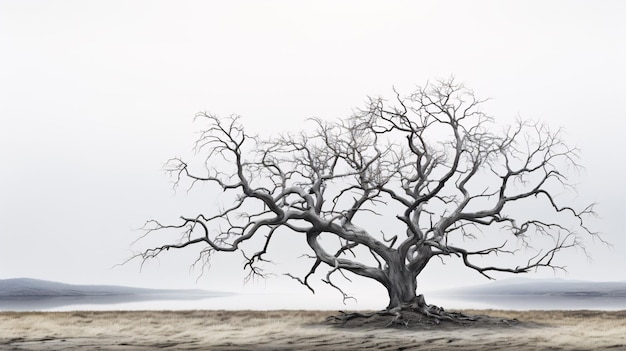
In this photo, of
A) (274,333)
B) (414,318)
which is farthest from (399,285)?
(274,333)

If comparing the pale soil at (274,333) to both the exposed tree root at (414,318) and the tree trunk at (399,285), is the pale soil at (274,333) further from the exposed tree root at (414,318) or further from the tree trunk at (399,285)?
the tree trunk at (399,285)

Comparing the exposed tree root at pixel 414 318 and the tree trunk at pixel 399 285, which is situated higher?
the tree trunk at pixel 399 285

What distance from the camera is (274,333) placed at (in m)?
22.7

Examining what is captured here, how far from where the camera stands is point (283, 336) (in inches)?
860

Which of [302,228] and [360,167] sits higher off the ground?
[360,167]

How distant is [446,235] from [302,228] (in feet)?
16.1

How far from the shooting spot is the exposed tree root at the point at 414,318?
2486 cm

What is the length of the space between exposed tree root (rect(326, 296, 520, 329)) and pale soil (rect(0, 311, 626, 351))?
396 mm

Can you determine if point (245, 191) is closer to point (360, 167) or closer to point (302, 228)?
point (302, 228)

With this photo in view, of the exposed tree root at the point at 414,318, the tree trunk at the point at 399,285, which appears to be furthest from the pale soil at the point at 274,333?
the tree trunk at the point at 399,285

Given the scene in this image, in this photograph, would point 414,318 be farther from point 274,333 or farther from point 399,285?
point 274,333

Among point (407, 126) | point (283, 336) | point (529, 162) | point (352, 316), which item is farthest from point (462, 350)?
point (529, 162)

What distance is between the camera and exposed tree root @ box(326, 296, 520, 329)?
979 inches

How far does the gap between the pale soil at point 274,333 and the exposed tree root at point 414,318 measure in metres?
0.40
